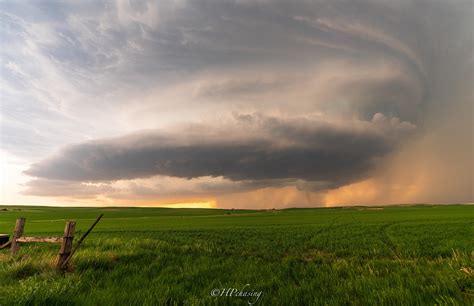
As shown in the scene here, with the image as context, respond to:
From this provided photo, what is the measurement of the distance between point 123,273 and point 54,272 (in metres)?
2.19

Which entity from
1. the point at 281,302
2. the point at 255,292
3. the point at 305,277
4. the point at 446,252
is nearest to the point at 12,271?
the point at 255,292

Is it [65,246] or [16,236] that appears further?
[16,236]
